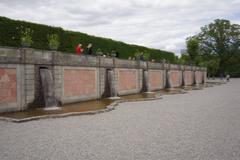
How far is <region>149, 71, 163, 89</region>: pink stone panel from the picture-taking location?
33.3m

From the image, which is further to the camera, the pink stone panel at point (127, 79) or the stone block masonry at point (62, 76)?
the pink stone panel at point (127, 79)

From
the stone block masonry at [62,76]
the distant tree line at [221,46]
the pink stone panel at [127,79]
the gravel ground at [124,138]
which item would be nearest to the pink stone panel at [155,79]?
the stone block masonry at [62,76]

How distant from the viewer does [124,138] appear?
29.7ft

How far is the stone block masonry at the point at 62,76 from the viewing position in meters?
15.0

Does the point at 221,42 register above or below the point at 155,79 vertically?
above

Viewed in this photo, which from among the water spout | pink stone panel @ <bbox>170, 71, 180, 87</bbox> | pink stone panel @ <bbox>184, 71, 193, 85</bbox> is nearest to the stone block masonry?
the water spout

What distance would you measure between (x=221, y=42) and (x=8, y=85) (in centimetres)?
6864

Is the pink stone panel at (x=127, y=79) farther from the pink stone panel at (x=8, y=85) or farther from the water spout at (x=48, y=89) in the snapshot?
the pink stone panel at (x=8, y=85)

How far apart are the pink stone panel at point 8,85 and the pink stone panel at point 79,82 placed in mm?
4292

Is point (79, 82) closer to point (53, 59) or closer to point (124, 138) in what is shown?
point (53, 59)

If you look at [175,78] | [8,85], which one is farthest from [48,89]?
[175,78]

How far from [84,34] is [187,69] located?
22968mm

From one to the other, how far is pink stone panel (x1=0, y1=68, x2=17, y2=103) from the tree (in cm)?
6505

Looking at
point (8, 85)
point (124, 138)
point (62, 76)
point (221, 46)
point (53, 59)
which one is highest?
point (221, 46)
